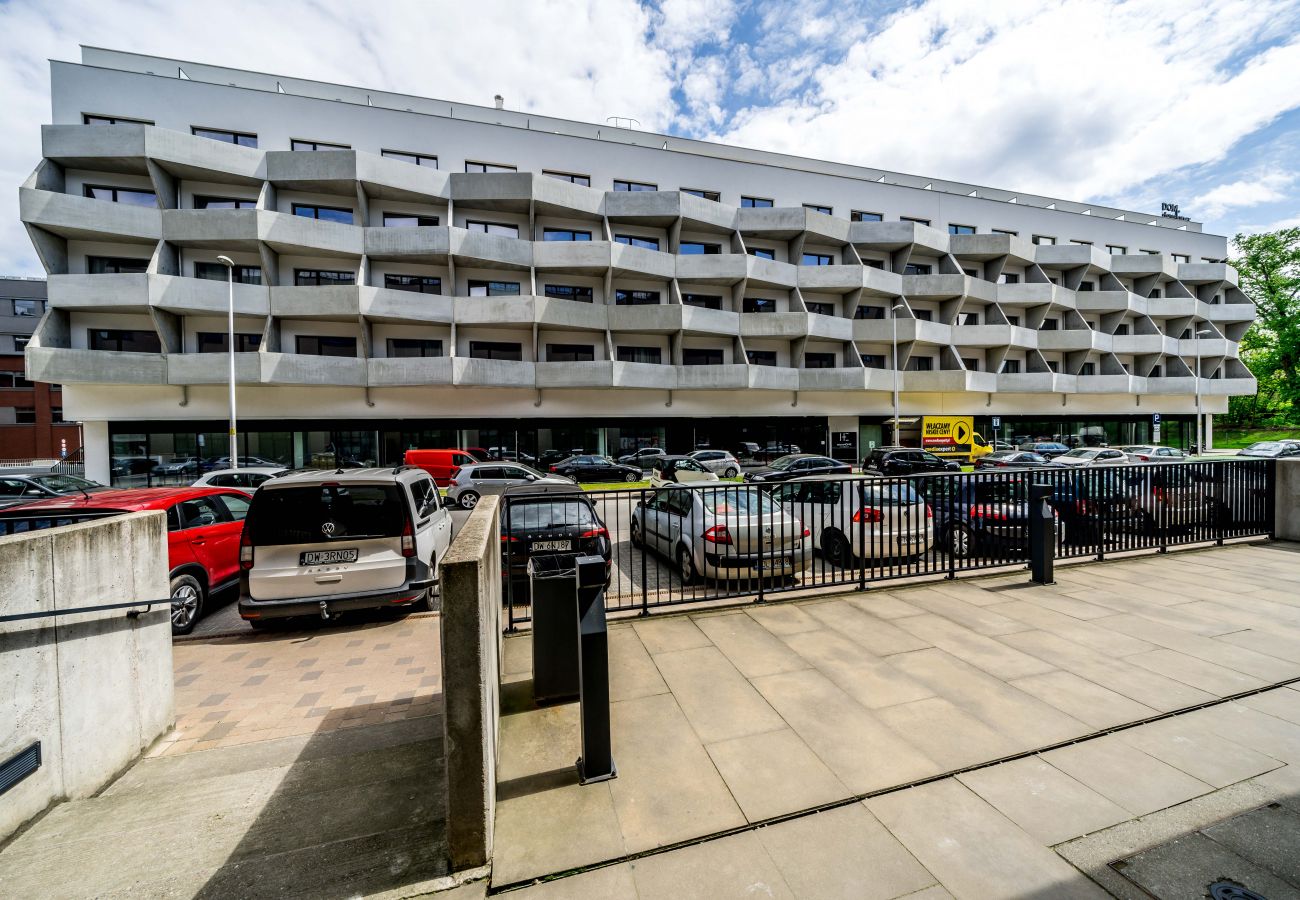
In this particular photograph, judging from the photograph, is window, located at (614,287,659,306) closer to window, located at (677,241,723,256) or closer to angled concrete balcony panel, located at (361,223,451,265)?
window, located at (677,241,723,256)

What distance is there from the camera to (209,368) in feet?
70.8

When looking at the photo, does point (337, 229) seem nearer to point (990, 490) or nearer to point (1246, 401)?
point (990, 490)

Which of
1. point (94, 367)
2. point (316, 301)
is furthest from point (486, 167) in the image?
point (94, 367)

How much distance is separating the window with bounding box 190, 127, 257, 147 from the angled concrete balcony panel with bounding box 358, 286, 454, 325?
9028 mm

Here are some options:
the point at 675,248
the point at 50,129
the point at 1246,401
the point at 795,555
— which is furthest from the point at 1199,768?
the point at 1246,401

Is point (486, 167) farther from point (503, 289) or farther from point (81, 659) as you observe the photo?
point (81, 659)

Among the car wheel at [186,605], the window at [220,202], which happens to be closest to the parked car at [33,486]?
the car wheel at [186,605]

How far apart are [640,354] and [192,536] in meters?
→ 23.8

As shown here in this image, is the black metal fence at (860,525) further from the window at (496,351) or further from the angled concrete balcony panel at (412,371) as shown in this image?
the window at (496,351)

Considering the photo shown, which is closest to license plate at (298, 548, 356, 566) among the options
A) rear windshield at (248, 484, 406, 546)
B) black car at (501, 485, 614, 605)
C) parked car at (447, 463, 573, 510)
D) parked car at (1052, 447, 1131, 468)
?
rear windshield at (248, 484, 406, 546)

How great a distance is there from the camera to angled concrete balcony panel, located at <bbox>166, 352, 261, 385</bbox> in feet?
70.2

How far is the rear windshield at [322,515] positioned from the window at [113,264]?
25259 millimetres

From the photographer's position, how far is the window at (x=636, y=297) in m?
28.8

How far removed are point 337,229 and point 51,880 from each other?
26550mm
